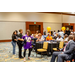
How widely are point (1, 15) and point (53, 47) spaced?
9.78 m

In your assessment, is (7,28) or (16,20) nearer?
(7,28)

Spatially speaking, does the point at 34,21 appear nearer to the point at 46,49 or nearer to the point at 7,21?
the point at 7,21

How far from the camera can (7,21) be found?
563 inches

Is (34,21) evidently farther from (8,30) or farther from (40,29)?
(8,30)

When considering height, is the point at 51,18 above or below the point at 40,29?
above

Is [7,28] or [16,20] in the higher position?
[16,20]

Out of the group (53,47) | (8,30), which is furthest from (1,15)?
(53,47)

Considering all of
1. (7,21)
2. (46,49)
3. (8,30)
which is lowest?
(46,49)
